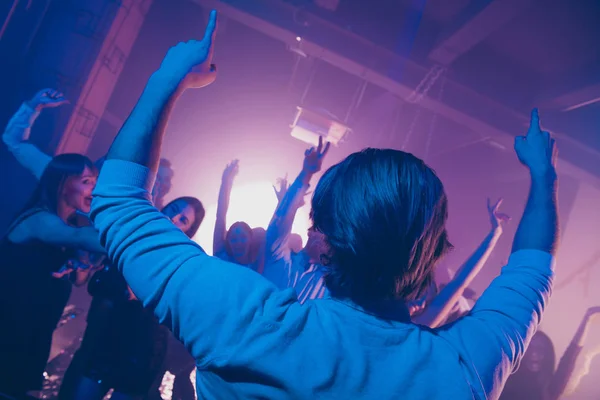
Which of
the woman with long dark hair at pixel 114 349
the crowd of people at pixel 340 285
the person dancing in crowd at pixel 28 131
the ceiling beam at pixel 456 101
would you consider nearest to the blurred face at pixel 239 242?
the woman with long dark hair at pixel 114 349

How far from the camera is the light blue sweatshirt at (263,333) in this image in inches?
20.2

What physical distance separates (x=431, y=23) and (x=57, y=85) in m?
4.20

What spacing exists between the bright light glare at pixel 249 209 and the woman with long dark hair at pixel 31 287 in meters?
5.62

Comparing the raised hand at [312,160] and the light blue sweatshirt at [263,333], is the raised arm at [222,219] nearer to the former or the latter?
the raised hand at [312,160]

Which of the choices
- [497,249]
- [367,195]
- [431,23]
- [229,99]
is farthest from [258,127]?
[367,195]

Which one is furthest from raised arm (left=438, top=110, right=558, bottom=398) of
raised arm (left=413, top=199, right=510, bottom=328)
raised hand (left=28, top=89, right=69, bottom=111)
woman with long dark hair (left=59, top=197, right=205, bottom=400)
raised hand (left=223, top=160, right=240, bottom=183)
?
raised hand (left=28, top=89, right=69, bottom=111)

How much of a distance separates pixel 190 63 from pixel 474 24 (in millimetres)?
3481

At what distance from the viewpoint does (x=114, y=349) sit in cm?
229

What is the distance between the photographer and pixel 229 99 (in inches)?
267

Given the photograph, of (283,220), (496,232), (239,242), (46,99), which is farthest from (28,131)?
(496,232)

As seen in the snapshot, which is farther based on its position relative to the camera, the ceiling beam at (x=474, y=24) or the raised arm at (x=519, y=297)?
the ceiling beam at (x=474, y=24)

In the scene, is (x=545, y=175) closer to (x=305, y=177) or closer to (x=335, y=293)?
(x=335, y=293)

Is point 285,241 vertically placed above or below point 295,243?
above

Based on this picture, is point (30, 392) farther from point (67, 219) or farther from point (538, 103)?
point (538, 103)
